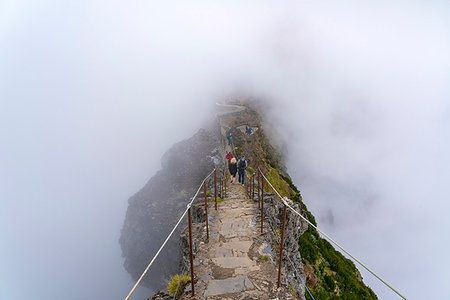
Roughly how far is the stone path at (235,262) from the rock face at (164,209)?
131ft

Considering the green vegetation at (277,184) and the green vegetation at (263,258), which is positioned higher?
the green vegetation at (277,184)

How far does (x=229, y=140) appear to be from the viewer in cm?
1997

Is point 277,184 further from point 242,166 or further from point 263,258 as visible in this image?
point 263,258

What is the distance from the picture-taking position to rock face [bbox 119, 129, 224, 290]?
49.0 meters

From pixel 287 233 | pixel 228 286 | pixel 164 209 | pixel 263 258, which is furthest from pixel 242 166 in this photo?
pixel 164 209

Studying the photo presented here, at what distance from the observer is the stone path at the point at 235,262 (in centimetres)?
467

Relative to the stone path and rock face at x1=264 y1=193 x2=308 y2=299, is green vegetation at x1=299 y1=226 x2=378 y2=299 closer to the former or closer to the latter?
rock face at x1=264 y1=193 x2=308 y2=299

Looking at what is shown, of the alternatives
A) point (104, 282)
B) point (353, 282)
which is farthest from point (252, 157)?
point (104, 282)

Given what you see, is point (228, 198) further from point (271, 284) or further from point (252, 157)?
point (252, 157)

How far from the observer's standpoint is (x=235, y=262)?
5.57 metres

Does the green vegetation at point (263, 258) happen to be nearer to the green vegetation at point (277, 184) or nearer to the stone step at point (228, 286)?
the stone step at point (228, 286)

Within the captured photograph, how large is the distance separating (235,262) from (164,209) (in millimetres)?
51420

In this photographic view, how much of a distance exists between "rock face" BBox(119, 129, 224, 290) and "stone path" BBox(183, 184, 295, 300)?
39.8 m

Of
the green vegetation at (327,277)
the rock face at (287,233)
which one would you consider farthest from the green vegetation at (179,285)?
the green vegetation at (327,277)
